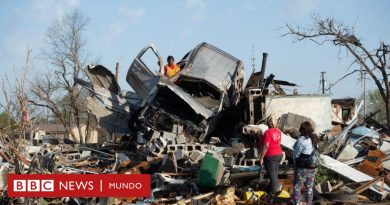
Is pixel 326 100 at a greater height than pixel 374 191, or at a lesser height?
greater

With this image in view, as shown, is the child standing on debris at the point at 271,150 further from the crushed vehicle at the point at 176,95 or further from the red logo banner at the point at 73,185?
the crushed vehicle at the point at 176,95

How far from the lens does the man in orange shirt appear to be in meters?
13.2

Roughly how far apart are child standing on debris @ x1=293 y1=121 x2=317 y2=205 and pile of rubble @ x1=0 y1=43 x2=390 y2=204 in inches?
26.8

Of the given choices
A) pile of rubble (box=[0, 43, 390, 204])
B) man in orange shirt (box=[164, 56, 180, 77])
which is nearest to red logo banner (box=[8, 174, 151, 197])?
pile of rubble (box=[0, 43, 390, 204])

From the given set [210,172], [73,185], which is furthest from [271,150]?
[73,185]

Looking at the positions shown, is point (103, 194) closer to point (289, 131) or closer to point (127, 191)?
point (127, 191)

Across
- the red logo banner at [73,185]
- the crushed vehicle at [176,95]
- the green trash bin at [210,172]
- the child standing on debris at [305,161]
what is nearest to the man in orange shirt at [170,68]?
the crushed vehicle at [176,95]

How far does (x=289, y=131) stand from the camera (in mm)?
12641

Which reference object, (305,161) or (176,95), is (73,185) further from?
(176,95)

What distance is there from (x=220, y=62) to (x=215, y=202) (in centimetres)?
558

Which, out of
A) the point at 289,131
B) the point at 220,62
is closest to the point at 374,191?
the point at 289,131

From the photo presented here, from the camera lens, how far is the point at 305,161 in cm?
761

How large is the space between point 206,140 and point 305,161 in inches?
232

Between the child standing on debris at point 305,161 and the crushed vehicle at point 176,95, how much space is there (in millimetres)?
4730
